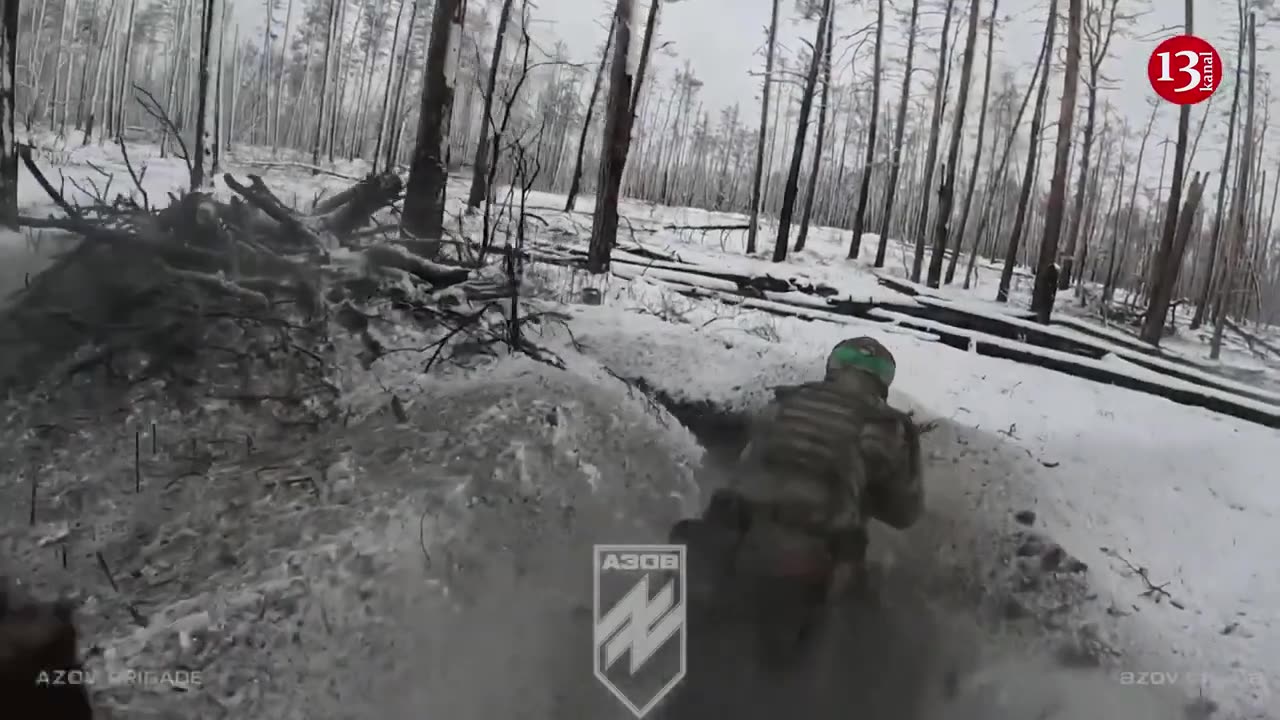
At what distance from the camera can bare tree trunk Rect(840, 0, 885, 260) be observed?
2.90 meters

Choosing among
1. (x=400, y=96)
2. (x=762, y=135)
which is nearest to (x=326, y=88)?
(x=400, y=96)

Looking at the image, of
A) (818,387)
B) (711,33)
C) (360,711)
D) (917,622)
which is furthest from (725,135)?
(360,711)

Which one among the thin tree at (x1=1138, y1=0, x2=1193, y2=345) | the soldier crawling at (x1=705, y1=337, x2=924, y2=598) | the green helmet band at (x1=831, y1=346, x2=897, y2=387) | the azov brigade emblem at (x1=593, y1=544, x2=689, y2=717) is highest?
the thin tree at (x1=1138, y1=0, x2=1193, y2=345)

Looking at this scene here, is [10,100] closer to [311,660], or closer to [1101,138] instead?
[311,660]

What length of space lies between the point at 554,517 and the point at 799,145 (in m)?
1.84

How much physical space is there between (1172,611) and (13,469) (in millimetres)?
3231

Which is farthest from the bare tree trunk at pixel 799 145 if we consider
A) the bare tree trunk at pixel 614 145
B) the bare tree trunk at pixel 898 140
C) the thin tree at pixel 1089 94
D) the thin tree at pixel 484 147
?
the thin tree at pixel 484 147

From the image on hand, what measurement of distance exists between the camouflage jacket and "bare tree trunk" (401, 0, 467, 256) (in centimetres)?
135

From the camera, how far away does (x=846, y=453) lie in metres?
1.94

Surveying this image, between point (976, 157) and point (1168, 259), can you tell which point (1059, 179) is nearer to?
point (976, 157)

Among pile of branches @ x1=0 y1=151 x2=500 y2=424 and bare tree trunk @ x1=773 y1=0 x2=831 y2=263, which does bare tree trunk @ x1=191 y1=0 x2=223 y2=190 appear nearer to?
pile of branches @ x1=0 y1=151 x2=500 y2=424

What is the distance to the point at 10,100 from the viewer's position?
2.20 m

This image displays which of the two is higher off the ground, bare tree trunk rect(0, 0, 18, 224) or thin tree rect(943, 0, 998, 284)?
thin tree rect(943, 0, 998, 284)

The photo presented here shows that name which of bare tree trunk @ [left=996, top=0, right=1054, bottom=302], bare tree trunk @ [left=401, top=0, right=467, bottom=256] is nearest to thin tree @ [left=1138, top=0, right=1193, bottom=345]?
bare tree trunk @ [left=996, top=0, right=1054, bottom=302]
